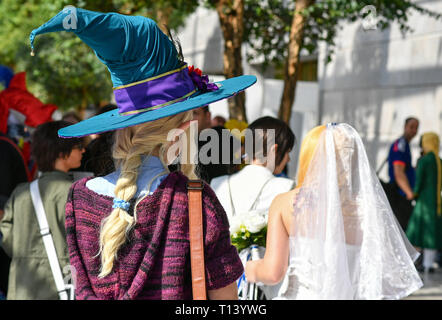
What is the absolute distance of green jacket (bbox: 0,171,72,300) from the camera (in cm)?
378

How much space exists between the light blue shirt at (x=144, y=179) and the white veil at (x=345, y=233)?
1010 millimetres

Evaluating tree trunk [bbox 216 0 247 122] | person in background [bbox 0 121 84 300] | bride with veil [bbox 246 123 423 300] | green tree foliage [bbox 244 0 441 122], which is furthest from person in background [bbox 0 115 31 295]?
green tree foliage [bbox 244 0 441 122]

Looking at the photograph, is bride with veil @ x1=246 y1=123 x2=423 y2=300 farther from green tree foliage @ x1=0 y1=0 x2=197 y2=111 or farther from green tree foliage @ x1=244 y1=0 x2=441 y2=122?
green tree foliage @ x1=0 y1=0 x2=197 y2=111

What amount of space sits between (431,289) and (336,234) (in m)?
4.99

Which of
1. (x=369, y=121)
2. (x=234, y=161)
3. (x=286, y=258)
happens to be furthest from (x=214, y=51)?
(x=286, y=258)

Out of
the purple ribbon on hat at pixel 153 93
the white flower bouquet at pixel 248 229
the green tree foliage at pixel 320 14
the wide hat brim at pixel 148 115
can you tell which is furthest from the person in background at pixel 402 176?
the purple ribbon on hat at pixel 153 93

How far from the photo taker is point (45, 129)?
3986 mm

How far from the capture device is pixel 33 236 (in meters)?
3.81

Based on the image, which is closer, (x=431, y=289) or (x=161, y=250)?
(x=161, y=250)

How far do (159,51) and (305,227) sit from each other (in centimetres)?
120

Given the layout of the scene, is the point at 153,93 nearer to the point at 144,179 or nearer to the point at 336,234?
the point at 144,179

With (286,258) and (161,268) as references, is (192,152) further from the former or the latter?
(286,258)

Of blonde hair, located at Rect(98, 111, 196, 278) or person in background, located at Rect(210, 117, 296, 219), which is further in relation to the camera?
person in background, located at Rect(210, 117, 296, 219)

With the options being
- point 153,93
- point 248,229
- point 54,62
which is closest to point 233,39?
point 248,229
